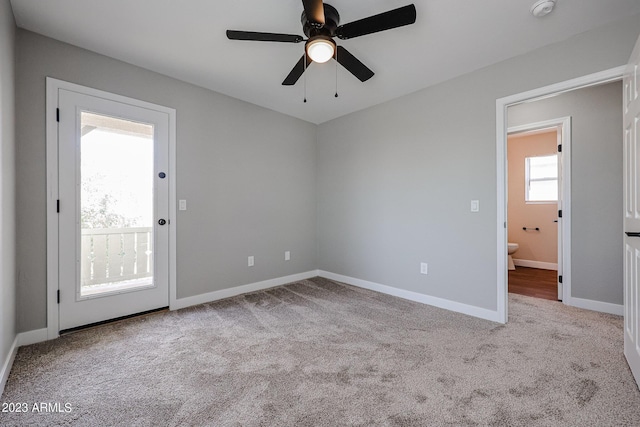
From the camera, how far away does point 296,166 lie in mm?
4320

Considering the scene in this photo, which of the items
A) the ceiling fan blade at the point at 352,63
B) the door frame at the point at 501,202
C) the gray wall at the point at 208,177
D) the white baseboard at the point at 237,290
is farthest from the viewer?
the white baseboard at the point at 237,290

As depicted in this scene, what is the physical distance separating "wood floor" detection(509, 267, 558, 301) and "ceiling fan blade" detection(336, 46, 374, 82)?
346 centimetres

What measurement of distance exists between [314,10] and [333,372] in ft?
7.46

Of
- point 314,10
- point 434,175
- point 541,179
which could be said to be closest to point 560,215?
point 434,175

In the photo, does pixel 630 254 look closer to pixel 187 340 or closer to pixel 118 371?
pixel 187 340

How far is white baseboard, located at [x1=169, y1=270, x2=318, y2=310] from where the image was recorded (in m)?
3.12

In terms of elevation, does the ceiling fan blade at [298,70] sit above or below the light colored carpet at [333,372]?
above

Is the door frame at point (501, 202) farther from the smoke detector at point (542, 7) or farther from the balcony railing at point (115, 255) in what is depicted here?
the balcony railing at point (115, 255)

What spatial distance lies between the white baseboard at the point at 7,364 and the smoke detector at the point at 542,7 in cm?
418

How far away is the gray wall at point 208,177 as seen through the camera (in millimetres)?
2264

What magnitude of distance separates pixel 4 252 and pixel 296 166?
318 centimetres

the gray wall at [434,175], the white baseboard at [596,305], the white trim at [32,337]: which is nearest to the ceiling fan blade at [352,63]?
the gray wall at [434,175]

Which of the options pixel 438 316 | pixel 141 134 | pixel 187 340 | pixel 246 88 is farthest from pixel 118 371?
pixel 246 88

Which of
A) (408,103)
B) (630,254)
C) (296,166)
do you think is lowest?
(630,254)
